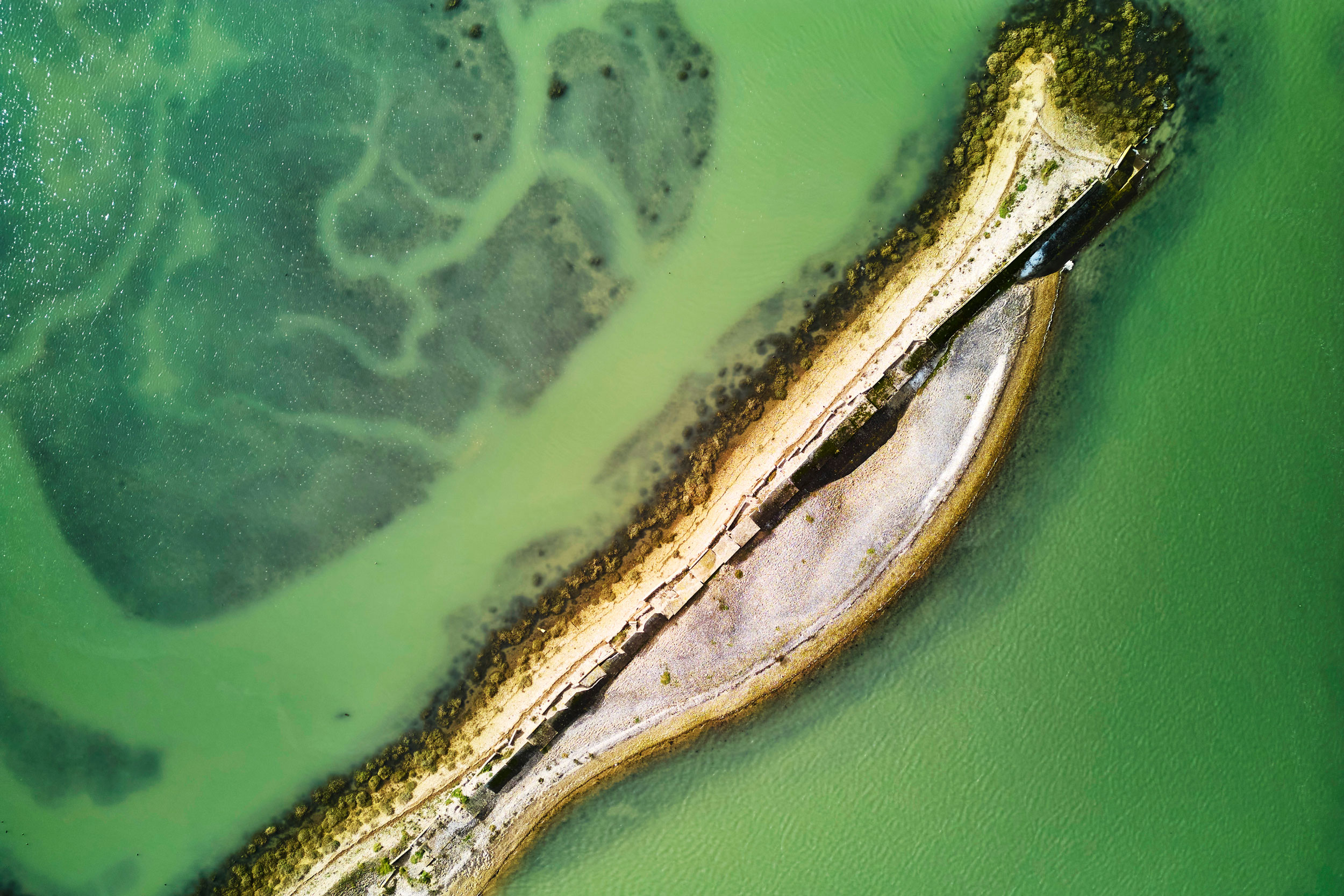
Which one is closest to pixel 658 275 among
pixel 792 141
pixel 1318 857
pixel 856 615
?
pixel 792 141

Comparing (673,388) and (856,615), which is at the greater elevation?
(673,388)

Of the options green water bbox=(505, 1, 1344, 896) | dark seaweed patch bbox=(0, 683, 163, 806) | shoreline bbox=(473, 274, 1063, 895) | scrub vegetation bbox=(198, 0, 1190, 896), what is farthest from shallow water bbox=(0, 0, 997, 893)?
green water bbox=(505, 1, 1344, 896)

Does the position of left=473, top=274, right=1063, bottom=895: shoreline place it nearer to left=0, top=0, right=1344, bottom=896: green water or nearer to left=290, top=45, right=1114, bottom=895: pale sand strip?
left=0, top=0, right=1344, bottom=896: green water

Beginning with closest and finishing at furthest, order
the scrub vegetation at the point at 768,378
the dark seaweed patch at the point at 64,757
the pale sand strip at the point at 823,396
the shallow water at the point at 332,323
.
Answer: the pale sand strip at the point at 823,396
the scrub vegetation at the point at 768,378
the shallow water at the point at 332,323
the dark seaweed patch at the point at 64,757

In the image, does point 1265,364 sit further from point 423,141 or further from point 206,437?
point 206,437

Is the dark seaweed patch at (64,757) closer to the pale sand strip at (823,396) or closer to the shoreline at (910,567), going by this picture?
the pale sand strip at (823,396)

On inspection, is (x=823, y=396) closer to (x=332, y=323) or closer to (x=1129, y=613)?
(x=1129, y=613)

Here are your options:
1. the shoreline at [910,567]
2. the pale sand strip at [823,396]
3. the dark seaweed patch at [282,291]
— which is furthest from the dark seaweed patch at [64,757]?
the shoreline at [910,567]
